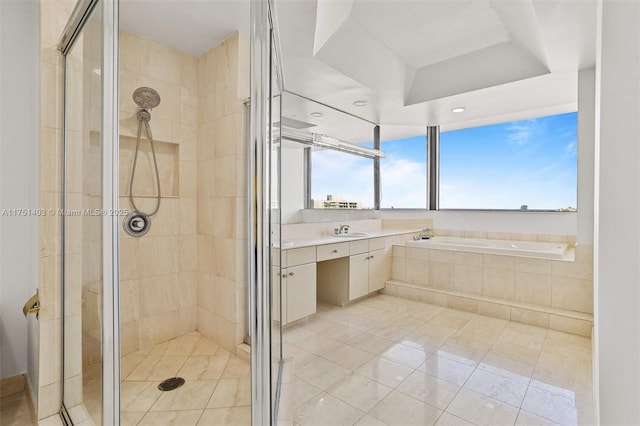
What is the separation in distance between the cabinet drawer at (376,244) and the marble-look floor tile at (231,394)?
7.34ft

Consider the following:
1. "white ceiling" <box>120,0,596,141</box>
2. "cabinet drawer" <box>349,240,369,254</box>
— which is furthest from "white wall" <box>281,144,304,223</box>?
"cabinet drawer" <box>349,240,369,254</box>

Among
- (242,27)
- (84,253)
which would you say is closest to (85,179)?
(84,253)

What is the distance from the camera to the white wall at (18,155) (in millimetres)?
1590

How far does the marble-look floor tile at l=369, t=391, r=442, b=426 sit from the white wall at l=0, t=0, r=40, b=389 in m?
1.88

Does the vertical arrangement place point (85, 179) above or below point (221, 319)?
above

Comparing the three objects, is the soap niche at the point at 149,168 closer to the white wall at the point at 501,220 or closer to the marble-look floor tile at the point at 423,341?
the marble-look floor tile at the point at 423,341

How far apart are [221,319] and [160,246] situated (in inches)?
29.2

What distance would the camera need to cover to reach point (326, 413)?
1.68 metres

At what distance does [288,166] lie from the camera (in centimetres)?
319

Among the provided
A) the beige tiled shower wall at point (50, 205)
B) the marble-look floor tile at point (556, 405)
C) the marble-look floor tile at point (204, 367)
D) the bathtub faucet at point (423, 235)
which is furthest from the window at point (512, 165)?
the beige tiled shower wall at point (50, 205)

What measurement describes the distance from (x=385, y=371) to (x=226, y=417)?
1095mm

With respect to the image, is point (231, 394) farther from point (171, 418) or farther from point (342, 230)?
point (342, 230)

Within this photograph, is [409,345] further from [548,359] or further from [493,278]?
[493,278]

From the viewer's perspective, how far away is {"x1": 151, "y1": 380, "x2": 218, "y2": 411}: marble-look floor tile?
5.43 feet
